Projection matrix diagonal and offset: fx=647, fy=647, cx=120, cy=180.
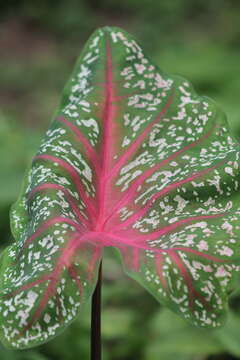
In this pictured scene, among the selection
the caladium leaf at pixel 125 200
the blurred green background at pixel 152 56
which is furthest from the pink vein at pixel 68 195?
the blurred green background at pixel 152 56

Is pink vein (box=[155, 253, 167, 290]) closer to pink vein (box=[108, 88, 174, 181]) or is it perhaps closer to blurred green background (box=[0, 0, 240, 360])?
pink vein (box=[108, 88, 174, 181])

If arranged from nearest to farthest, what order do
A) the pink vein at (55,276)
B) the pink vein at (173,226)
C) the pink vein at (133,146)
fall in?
the pink vein at (55,276) → the pink vein at (173,226) → the pink vein at (133,146)

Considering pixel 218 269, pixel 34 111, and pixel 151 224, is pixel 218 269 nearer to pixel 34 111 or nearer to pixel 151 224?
pixel 151 224

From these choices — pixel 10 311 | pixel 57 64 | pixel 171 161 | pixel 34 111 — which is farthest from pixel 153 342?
pixel 57 64

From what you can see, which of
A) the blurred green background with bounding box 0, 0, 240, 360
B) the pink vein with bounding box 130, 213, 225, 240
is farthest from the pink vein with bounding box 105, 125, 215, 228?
the blurred green background with bounding box 0, 0, 240, 360

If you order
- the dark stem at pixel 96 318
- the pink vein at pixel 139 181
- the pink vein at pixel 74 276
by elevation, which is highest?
the pink vein at pixel 139 181

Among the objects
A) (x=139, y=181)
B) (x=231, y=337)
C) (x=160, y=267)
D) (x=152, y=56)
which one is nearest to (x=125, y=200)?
(x=139, y=181)

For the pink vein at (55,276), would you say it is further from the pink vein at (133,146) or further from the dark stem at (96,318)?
the pink vein at (133,146)
